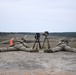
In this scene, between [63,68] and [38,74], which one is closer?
[38,74]

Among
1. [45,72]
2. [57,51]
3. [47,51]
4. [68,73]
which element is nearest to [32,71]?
[45,72]

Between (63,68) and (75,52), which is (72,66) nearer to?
(63,68)

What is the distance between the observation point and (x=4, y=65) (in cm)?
1086

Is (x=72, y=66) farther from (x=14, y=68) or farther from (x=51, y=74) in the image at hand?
(x=14, y=68)

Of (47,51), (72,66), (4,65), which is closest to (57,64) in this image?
(72,66)

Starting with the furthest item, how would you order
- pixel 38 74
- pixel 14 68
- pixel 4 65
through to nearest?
pixel 4 65 < pixel 14 68 < pixel 38 74

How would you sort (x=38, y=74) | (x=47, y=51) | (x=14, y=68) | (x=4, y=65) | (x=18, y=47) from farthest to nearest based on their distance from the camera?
(x=18, y=47) < (x=47, y=51) < (x=4, y=65) < (x=14, y=68) < (x=38, y=74)

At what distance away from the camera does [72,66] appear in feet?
34.6

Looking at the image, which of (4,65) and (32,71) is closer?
(32,71)

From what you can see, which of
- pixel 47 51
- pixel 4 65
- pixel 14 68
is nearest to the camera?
pixel 14 68

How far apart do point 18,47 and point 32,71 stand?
7.88m

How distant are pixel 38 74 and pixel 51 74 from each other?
1.72 ft

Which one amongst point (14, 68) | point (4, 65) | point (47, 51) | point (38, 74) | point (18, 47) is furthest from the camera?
point (18, 47)

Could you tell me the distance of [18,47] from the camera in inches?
677
